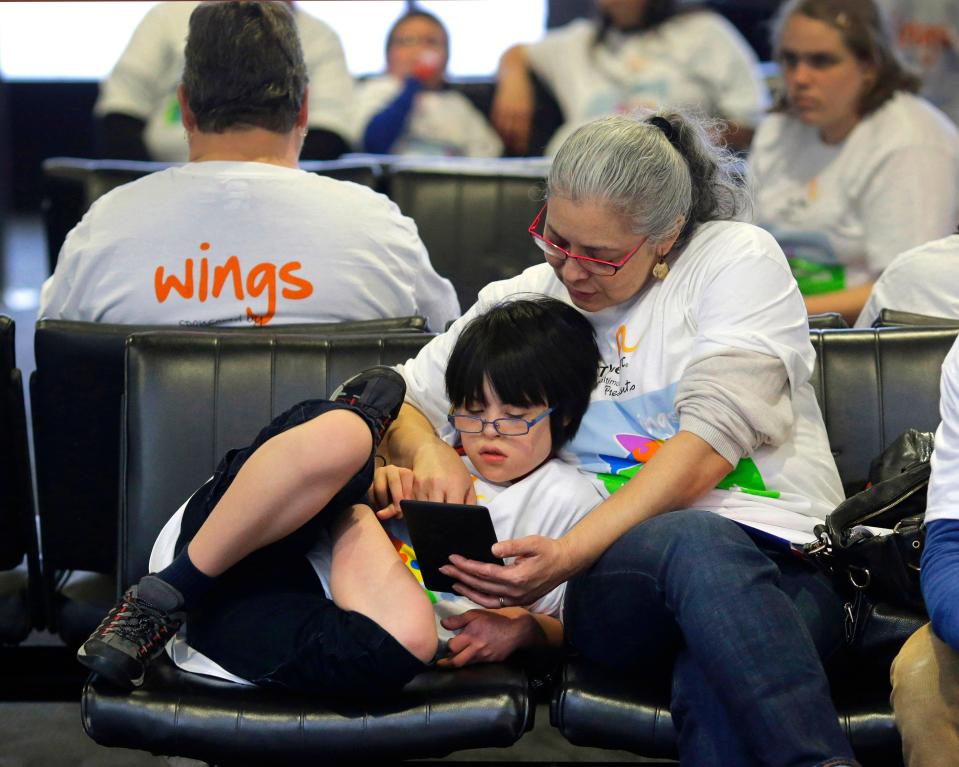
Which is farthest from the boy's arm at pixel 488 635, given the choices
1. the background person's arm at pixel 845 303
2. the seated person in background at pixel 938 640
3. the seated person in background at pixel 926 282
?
the background person's arm at pixel 845 303

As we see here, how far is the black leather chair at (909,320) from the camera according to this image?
2412mm

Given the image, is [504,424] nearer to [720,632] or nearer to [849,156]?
[720,632]

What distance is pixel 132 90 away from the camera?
504 cm

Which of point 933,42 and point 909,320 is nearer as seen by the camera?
point 909,320

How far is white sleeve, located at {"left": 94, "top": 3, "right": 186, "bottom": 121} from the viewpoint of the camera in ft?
16.4

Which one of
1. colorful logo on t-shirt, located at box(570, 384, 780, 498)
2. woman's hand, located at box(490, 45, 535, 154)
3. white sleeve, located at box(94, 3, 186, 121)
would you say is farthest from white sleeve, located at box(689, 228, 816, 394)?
white sleeve, located at box(94, 3, 186, 121)

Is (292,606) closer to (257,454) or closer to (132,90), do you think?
(257,454)

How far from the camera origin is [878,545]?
194 cm

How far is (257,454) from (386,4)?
A: 417 cm

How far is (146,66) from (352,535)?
3.44 meters

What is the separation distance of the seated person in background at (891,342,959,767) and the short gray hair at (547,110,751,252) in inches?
18.9

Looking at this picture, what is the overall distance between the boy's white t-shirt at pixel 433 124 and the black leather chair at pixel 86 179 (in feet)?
5.50

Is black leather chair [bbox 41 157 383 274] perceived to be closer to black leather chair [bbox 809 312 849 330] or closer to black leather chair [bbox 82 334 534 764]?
black leather chair [bbox 809 312 849 330]

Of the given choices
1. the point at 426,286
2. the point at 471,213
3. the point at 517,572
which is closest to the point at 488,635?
the point at 517,572
